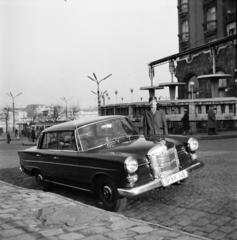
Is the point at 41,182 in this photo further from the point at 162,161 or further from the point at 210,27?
the point at 210,27

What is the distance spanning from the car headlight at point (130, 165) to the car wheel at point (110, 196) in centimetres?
41

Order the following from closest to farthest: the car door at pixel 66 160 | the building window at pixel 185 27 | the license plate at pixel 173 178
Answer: the license plate at pixel 173 178
the car door at pixel 66 160
the building window at pixel 185 27

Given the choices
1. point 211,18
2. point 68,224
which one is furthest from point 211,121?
point 211,18

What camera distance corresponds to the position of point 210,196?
16.8 feet

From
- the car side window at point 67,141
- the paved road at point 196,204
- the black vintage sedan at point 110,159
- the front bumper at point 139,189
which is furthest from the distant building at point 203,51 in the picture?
the front bumper at point 139,189

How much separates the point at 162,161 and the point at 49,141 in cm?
264

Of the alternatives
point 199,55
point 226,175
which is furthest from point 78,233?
point 199,55

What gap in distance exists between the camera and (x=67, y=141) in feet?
19.4

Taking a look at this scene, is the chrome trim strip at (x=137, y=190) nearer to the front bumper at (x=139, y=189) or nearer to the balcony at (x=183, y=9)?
the front bumper at (x=139, y=189)

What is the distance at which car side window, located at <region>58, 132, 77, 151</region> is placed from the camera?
575 cm

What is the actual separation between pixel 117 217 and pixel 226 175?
11.6ft

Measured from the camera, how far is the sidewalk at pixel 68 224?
11.2ft

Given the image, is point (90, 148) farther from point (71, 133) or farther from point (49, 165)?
point (49, 165)

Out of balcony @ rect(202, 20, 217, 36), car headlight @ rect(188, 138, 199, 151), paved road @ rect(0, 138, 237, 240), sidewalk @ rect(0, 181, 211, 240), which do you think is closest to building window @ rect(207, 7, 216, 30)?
balcony @ rect(202, 20, 217, 36)
